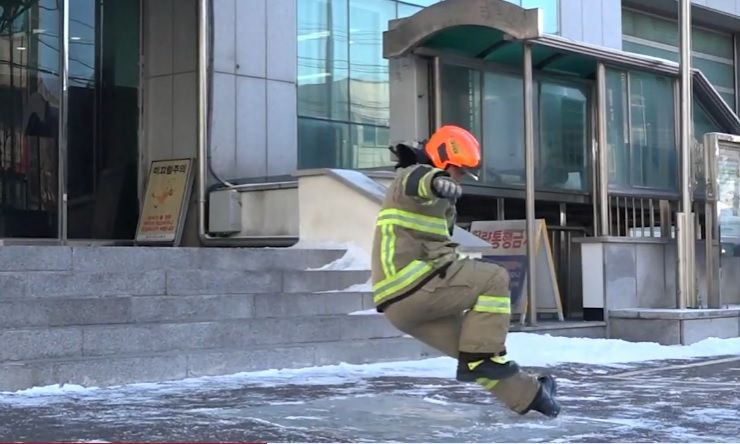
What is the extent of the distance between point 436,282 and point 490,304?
324 millimetres

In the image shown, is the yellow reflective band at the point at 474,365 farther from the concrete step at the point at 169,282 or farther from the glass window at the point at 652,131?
the glass window at the point at 652,131

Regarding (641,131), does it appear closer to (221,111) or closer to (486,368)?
(221,111)

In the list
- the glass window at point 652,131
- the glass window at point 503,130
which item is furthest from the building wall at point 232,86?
the glass window at point 652,131

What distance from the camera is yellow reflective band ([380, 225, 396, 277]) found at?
573 centimetres

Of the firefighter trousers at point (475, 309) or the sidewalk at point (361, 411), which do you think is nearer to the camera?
the sidewalk at point (361, 411)

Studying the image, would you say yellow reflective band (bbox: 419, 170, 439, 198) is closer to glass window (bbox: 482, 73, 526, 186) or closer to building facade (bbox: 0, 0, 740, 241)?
building facade (bbox: 0, 0, 740, 241)

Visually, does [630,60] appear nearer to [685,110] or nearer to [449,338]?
[685,110]

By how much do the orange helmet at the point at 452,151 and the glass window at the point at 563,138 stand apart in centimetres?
807

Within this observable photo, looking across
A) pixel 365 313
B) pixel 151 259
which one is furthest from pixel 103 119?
pixel 365 313

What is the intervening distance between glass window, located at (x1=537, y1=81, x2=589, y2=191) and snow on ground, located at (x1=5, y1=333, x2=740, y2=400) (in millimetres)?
3382

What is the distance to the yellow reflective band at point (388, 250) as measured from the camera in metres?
5.73

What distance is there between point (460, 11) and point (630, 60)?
2653 mm

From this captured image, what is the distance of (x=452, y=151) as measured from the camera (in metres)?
5.72

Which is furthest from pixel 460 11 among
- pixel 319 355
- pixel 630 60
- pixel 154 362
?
pixel 154 362
